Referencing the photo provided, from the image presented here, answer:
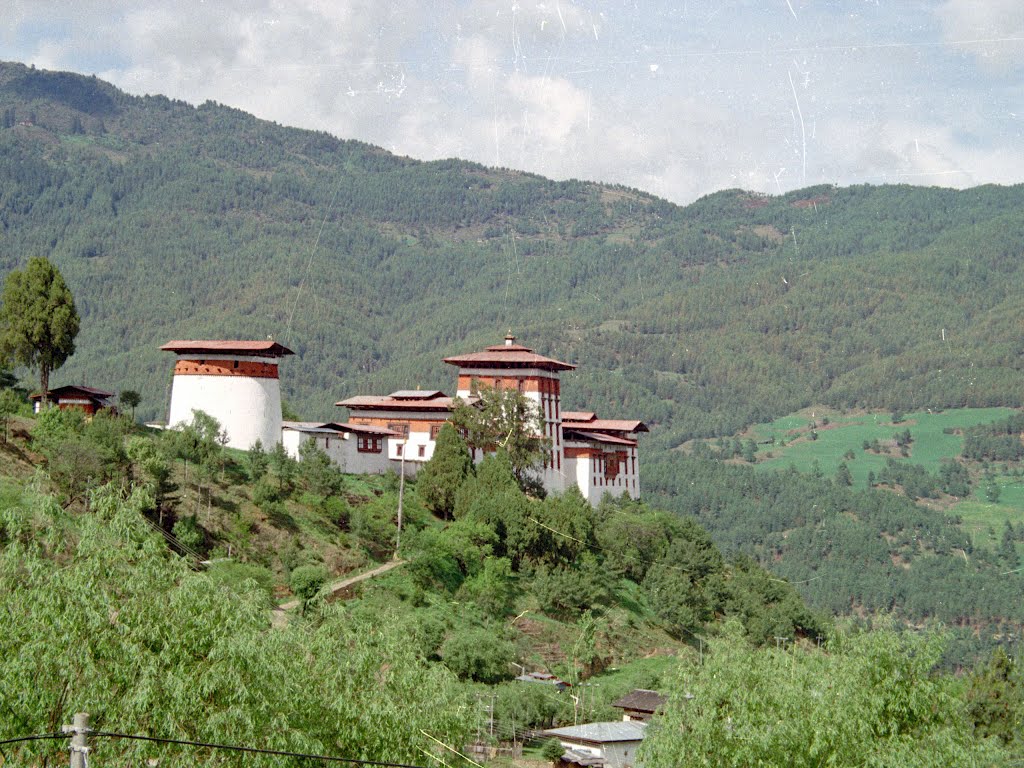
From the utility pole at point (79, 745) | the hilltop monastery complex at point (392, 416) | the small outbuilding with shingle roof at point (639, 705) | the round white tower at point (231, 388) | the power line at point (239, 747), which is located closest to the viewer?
the utility pole at point (79, 745)

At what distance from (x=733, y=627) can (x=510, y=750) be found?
10147 mm

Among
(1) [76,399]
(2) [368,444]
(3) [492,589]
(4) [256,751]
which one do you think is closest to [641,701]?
(3) [492,589]

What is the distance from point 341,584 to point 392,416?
2749 centimetres

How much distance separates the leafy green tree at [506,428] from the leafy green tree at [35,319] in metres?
26.4

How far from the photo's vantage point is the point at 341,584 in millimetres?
67062

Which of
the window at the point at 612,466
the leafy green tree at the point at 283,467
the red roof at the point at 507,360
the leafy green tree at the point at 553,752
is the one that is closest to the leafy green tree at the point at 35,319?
the leafy green tree at the point at 283,467

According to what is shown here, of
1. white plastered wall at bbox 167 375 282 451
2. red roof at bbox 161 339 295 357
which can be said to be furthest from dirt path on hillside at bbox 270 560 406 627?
red roof at bbox 161 339 295 357

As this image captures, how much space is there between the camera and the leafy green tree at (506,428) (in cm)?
9038

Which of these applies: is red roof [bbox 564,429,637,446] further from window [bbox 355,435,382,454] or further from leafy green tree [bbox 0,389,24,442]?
leafy green tree [bbox 0,389,24,442]

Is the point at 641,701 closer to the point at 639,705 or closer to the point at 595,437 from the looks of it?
the point at 639,705

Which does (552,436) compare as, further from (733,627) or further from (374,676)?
(374,676)

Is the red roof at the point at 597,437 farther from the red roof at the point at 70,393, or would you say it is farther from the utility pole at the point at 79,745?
the utility pole at the point at 79,745

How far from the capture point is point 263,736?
106 ft

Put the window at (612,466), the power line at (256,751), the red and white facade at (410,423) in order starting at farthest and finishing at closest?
the window at (612,466) < the red and white facade at (410,423) < the power line at (256,751)
